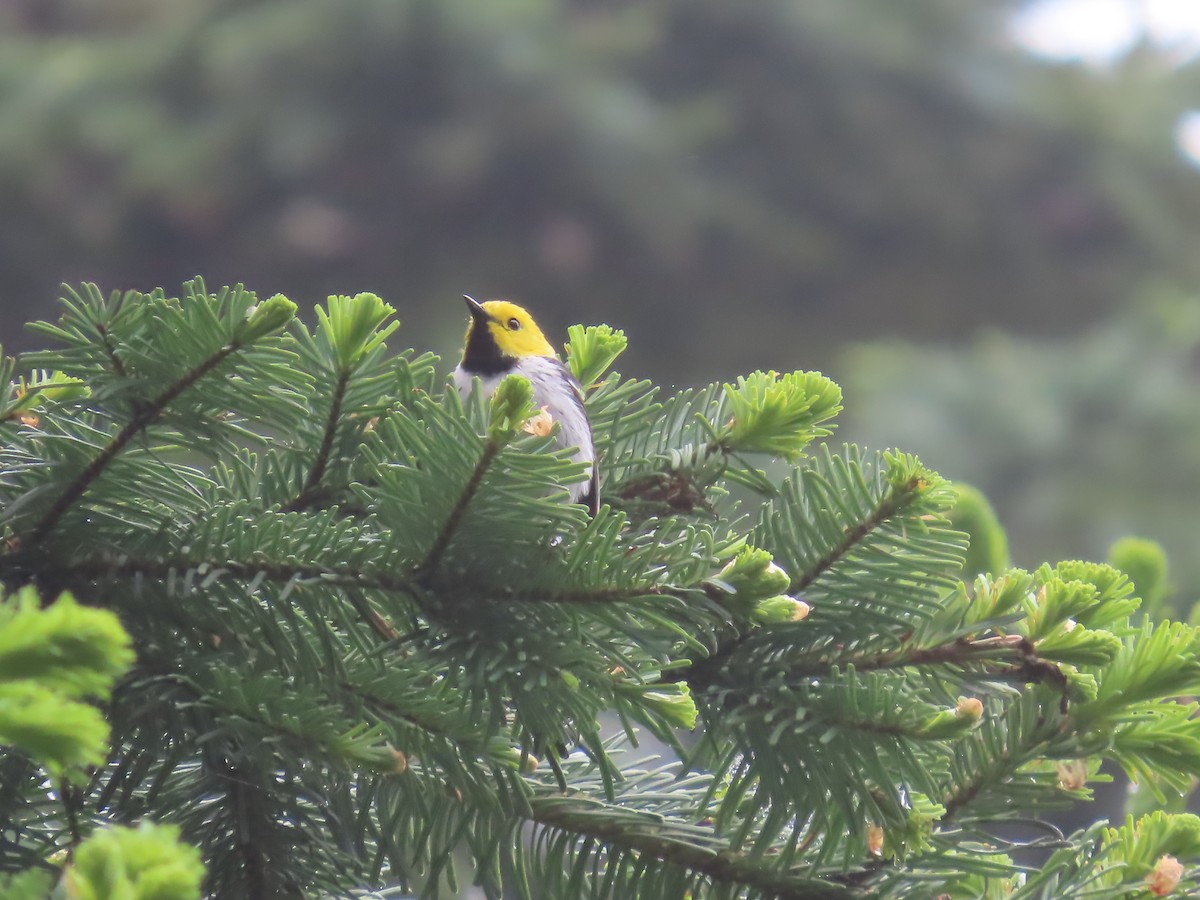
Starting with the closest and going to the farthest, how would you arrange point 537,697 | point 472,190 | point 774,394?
point 537,697
point 774,394
point 472,190

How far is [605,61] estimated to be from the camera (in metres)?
6.09

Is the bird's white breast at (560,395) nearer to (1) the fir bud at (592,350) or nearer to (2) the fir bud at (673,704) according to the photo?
(1) the fir bud at (592,350)

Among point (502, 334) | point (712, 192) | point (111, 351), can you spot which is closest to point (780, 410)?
point (111, 351)

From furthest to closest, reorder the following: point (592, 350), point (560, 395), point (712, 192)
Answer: point (712, 192), point (560, 395), point (592, 350)

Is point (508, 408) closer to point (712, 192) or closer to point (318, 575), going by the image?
point (318, 575)

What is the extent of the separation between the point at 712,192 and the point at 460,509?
6.08 metres

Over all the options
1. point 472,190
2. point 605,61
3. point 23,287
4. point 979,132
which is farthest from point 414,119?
point 979,132

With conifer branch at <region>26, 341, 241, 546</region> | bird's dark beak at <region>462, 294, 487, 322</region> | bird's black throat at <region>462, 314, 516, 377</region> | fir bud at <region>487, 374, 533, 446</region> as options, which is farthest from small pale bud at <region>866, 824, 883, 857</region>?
bird's black throat at <region>462, 314, 516, 377</region>

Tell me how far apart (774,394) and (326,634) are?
→ 0.25 meters

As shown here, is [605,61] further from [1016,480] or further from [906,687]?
[906,687]

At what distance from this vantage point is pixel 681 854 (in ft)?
1.76

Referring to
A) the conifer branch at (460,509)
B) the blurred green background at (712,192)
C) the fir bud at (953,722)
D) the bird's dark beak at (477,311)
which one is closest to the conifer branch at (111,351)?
the conifer branch at (460,509)

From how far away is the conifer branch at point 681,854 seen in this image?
1.72ft

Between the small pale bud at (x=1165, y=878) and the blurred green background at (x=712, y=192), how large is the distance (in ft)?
14.2
